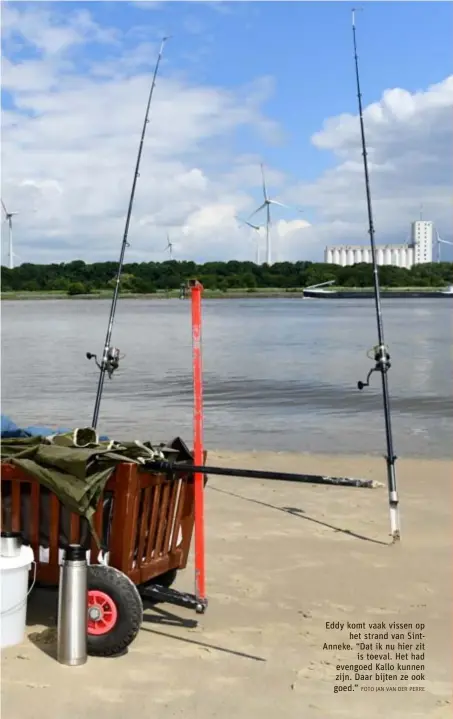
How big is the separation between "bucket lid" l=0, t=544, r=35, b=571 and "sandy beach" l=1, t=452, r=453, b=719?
0.48 metres

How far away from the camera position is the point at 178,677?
186 inches

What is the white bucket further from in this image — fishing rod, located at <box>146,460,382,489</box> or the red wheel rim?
fishing rod, located at <box>146,460,382,489</box>

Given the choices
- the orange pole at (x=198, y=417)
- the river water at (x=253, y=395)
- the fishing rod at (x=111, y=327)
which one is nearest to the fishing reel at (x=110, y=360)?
the fishing rod at (x=111, y=327)

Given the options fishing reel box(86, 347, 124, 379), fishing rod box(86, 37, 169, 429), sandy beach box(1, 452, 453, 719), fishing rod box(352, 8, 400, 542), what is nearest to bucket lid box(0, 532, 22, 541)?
sandy beach box(1, 452, 453, 719)

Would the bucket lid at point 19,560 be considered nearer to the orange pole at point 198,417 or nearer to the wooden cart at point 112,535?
the wooden cart at point 112,535

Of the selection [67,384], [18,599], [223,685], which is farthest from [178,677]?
[67,384]

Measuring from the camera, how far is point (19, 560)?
15.9 ft

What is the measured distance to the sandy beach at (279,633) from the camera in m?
4.47

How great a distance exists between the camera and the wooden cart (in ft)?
16.1

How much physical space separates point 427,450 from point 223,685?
9.40 meters

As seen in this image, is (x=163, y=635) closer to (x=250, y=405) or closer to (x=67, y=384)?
(x=250, y=405)

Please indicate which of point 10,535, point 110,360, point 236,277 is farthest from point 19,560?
point 236,277

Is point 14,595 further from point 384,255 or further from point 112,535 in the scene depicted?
point 384,255

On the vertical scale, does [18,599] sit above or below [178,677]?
above
